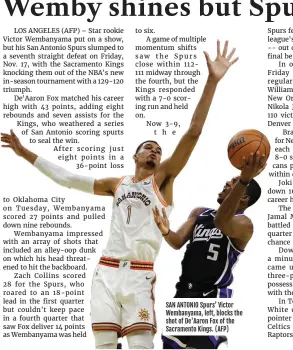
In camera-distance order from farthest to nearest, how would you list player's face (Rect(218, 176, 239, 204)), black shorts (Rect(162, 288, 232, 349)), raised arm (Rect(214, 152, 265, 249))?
1. player's face (Rect(218, 176, 239, 204))
2. black shorts (Rect(162, 288, 232, 349))
3. raised arm (Rect(214, 152, 265, 249))

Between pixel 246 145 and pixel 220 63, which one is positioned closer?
pixel 246 145

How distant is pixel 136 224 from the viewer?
633 cm

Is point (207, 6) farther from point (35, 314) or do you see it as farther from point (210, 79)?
point (35, 314)

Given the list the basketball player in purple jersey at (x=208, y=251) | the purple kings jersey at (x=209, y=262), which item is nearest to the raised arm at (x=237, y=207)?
the basketball player in purple jersey at (x=208, y=251)

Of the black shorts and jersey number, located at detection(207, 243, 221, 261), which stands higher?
jersey number, located at detection(207, 243, 221, 261)

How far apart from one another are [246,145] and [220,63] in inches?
34.9

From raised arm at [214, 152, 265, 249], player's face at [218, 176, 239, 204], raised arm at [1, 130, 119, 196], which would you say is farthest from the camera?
raised arm at [1, 130, 119, 196]

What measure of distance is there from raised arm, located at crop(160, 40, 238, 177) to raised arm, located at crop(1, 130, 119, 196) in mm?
608

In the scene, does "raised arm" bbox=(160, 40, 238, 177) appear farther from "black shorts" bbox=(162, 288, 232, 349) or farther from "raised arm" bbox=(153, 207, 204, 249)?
"black shorts" bbox=(162, 288, 232, 349)

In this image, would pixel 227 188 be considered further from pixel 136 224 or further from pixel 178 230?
pixel 136 224

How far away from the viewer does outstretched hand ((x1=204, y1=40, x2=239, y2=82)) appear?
21.1 ft

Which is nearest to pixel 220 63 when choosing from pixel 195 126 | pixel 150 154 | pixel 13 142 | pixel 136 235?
pixel 195 126

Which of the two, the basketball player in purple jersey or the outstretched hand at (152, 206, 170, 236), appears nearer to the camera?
the outstretched hand at (152, 206, 170, 236)

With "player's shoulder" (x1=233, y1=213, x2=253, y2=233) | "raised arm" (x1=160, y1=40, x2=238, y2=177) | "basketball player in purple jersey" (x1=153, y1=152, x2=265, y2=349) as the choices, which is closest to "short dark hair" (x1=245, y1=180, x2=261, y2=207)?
"basketball player in purple jersey" (x1=153, y1=152, x2=265, y2=349)
